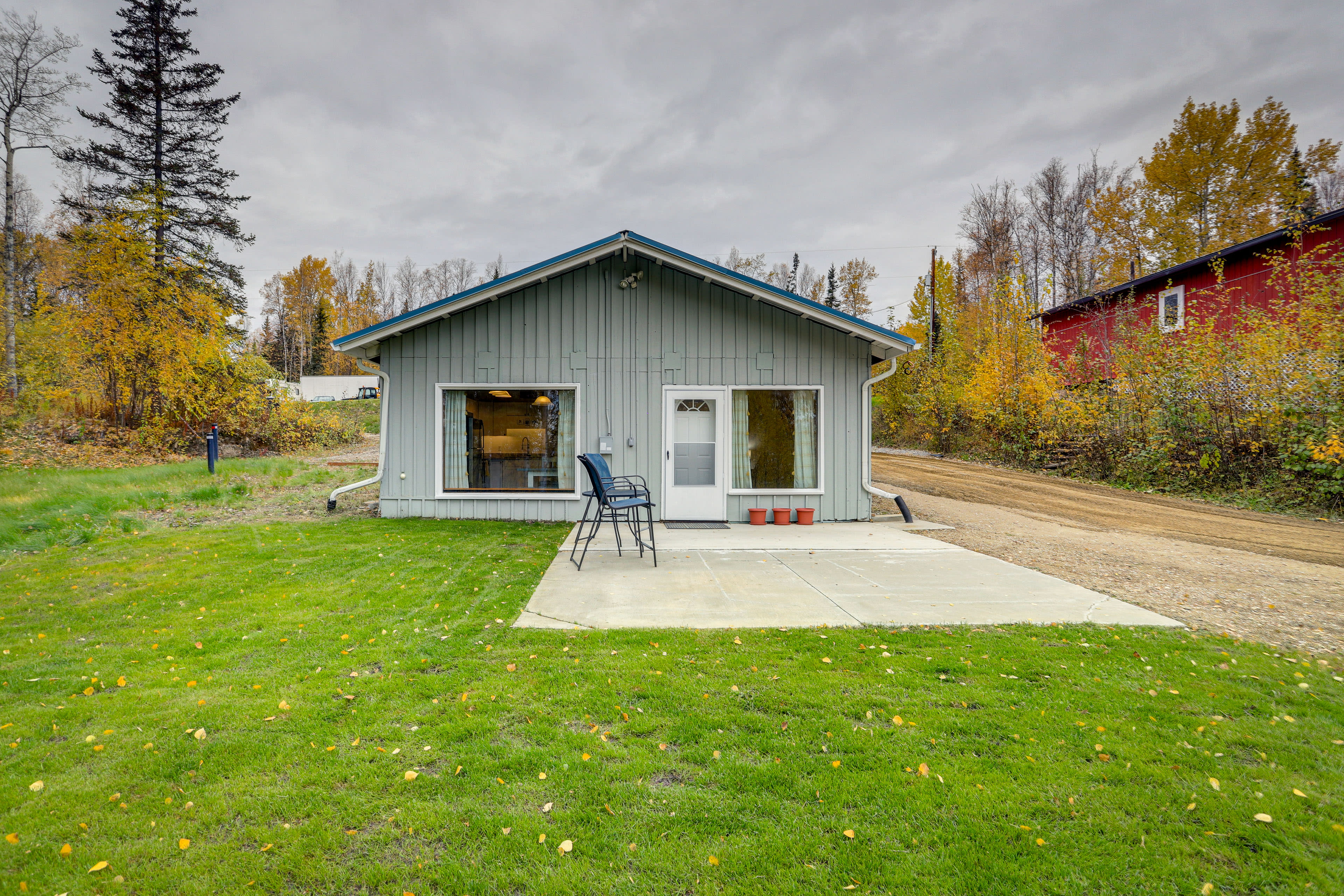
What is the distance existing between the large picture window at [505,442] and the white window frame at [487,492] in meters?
0.03

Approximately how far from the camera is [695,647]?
10.5 ft

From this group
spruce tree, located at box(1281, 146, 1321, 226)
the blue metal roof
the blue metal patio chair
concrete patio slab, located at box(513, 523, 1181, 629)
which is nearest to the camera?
concrete patio slab, located at box(513, 523, 1181, 629)

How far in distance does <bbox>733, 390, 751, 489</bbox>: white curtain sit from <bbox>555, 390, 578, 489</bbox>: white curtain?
220 cm

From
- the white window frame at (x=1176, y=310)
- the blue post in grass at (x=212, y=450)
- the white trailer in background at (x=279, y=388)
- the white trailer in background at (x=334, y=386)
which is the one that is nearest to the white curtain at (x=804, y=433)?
the white window frame at (x=1176, y=310)

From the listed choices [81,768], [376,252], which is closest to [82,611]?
[81,768]

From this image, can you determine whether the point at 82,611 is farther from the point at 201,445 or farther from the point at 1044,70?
the point at 1044,70

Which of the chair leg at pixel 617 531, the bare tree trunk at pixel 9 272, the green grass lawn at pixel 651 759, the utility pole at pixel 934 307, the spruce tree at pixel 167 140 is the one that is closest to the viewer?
the green grass lawn at pixel 651 759

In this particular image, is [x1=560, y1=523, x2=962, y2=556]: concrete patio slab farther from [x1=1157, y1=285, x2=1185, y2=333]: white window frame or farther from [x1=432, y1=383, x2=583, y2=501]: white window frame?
[x1=1157, y1=285, x2=1185, y2=333]: white window frame

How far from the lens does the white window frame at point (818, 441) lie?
25.3 feet

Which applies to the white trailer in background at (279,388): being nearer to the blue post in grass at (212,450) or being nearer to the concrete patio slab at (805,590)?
the blue post in grass at (212,450)

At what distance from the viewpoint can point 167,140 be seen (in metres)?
15.6

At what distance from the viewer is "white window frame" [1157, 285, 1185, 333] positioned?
1041 cm

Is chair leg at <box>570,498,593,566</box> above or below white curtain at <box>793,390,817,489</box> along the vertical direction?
below

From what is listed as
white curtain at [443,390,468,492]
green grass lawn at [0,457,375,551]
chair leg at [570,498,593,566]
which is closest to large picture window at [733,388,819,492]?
chair leg at [570,498,593,566]
